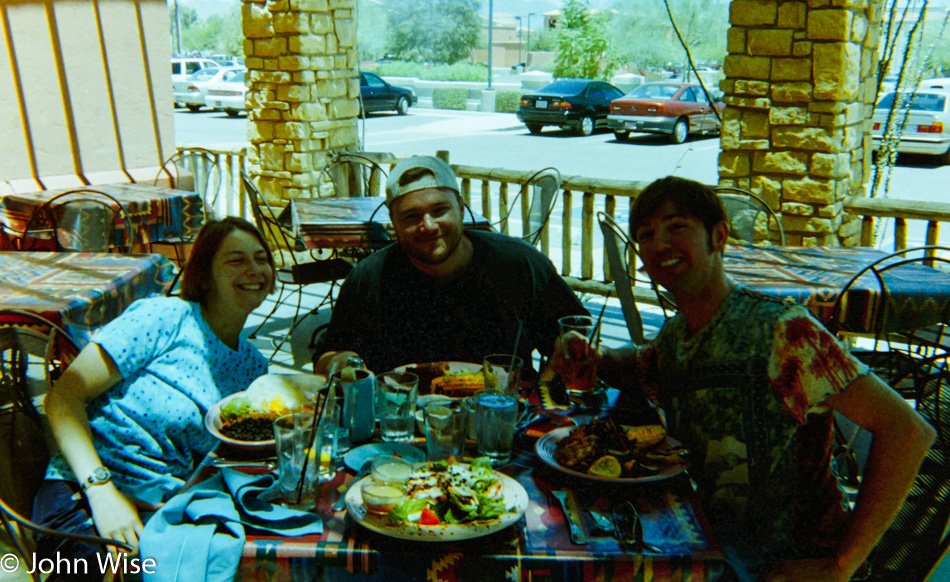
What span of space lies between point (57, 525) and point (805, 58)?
4.36 meters

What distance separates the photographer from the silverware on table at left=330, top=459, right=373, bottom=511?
1.44 m

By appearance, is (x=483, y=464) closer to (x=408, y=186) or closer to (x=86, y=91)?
(x=408, y=186)

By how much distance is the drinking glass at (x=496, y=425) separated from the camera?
5.27 ft

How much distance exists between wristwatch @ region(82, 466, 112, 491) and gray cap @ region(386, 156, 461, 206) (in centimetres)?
111

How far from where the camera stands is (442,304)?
2410mm

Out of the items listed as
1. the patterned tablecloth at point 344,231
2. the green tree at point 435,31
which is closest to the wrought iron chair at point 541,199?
the patterned tablecloth at point 344,231

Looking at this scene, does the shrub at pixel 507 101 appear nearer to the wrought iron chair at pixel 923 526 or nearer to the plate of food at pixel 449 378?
the plate of food at pixel 449 378

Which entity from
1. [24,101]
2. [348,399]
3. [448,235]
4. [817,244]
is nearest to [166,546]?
[348,399]

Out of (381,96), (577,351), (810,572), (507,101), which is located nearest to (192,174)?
(577,351)

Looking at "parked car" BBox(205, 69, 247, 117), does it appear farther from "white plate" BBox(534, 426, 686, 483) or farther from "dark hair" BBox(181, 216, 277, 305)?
"white plate" BBox(534, 426, 686, 483)

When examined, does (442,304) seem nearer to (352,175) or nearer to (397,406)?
(397,406)

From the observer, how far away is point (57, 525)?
168cm

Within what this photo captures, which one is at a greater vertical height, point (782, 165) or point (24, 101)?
point (24, 101)

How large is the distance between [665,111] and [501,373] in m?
16.2
